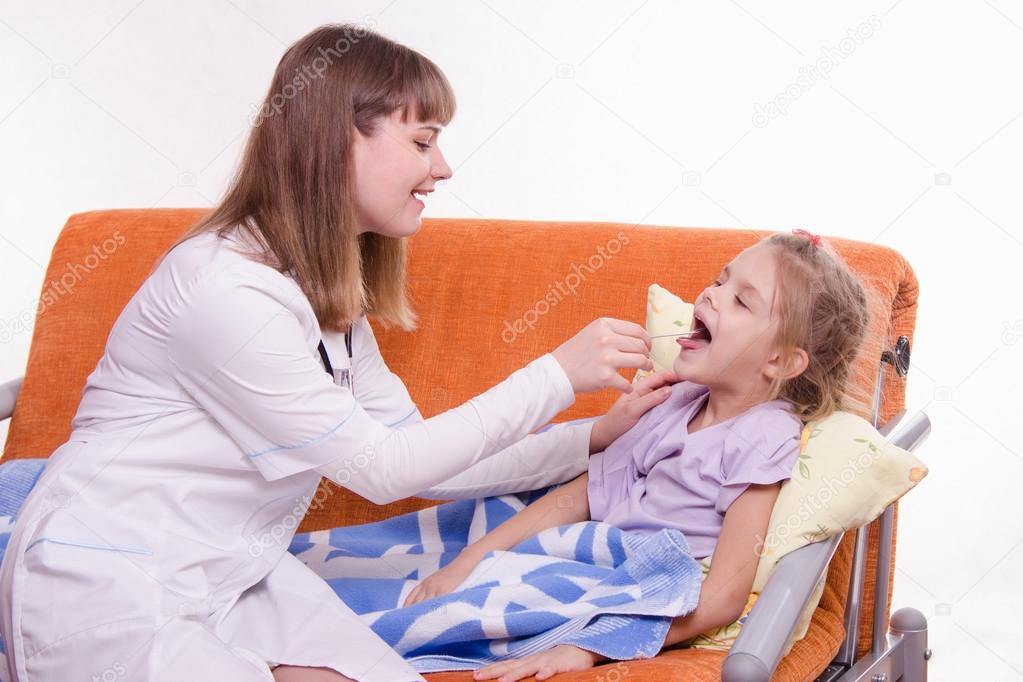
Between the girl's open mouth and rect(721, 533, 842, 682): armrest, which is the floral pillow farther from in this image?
the girl's open mouth

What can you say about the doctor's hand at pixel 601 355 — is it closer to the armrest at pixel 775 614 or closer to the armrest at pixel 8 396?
the armrest at pixel 775 614

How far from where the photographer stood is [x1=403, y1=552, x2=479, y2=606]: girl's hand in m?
1.69

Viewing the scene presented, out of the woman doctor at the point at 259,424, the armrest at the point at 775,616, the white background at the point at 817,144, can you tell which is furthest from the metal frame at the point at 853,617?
the white background at the point at 817,144

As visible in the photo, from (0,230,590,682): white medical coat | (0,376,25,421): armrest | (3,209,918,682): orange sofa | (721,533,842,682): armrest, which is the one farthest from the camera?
(0,376,25,421): armrest

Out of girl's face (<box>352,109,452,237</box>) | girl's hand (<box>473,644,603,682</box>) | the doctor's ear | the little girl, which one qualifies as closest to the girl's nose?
girl's face (<box>352,109,452,237</box>)

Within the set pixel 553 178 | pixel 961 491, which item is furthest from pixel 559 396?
pixel 961 491

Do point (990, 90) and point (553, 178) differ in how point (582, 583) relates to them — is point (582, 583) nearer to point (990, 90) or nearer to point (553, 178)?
point (553, 178)

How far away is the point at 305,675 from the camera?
1.42m

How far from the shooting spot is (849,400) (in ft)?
5.51

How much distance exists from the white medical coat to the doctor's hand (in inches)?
0.9

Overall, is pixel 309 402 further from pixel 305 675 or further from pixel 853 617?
pixel 853 617

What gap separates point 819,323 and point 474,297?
65cm

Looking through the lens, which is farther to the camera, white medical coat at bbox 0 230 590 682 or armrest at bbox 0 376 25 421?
armrest at bbox 0 376 25 421

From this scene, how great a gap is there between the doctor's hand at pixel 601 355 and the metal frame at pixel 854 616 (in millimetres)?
305
